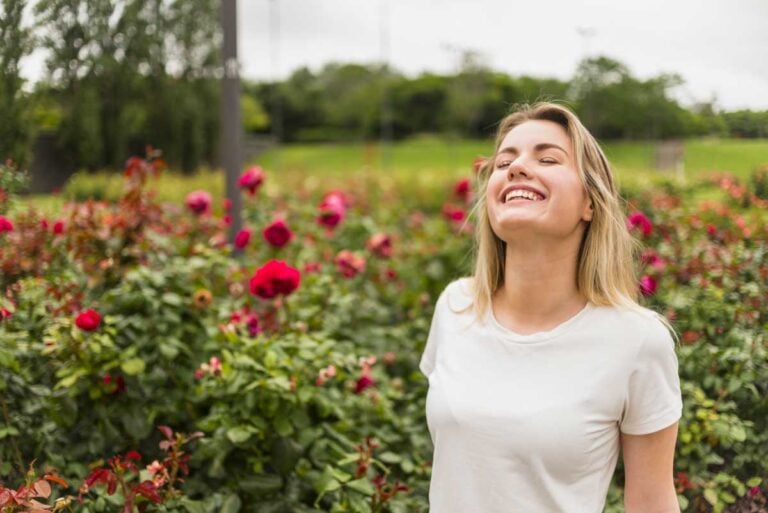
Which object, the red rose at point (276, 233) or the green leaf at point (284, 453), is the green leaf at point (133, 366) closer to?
the green leaf at point (284, 453)

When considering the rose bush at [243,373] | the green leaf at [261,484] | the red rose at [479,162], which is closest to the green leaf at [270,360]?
the rose bush at [243,373]

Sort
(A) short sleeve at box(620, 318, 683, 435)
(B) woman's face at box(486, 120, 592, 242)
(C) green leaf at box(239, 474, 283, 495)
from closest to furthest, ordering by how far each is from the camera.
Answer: (A) short sleeve at box(620, 318, 683, 435) → (B) woman's face at box(486, 120, 592, 242) → (C) green leaf at box(239, 474, 283, 495)

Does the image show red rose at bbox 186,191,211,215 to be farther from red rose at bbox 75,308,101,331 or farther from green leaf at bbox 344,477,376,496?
green leaf at bbox 344,477,376,496

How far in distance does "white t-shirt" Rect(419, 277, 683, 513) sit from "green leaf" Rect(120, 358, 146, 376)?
2.90ft

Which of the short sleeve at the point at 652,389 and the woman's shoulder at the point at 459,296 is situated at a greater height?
the woman's shoulder at the point at 459,296

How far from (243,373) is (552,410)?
889 millimetres

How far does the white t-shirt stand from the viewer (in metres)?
1.39

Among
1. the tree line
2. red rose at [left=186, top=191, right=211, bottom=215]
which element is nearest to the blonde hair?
the tree line

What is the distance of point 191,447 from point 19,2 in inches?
51.7

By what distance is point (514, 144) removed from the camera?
1574 millimetres

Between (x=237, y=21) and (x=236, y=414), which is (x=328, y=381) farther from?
(x=237, y=21)

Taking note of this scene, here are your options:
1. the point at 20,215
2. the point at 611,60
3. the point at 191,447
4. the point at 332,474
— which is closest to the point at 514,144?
the point at 332,474

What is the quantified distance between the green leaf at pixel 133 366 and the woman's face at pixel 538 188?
1.03 meters

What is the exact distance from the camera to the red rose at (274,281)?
2186mm
